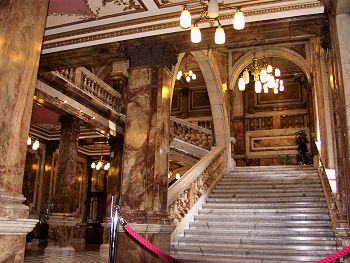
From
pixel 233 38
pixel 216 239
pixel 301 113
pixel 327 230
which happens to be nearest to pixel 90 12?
pixel 233 38

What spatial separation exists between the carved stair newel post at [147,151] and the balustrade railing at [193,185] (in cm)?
138

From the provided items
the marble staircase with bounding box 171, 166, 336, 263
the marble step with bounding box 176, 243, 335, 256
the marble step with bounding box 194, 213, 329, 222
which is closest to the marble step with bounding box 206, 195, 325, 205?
the marble staircase with bounding box 171, 166, 336, 263

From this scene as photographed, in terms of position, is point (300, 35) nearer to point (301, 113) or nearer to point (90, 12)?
point (90, 12)

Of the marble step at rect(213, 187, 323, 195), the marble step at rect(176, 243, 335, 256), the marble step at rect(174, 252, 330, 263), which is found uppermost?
the marble step at rect(213, 187, 323, 195)

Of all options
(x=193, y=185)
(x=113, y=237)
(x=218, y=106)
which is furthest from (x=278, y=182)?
(x=113, y=237)

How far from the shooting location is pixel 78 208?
18938 mm

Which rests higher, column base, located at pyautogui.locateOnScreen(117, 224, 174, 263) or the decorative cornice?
the decorative cornice

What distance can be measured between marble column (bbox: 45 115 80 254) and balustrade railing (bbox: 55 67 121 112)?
1.03 meters

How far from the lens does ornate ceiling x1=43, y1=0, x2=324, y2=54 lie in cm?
619

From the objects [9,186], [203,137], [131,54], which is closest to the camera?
[9,186]

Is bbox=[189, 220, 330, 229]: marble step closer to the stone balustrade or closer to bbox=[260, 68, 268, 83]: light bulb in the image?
bbox=[260, 68, 268, 83]: light bulb

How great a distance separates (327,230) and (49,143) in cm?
1277

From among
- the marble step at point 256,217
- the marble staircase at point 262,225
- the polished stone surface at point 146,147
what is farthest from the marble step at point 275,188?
the polished stone surface at point 146,147

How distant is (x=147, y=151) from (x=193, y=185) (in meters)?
3.07
